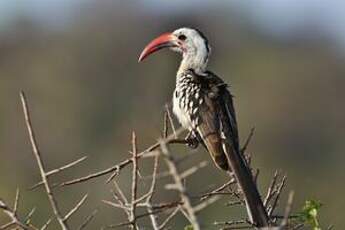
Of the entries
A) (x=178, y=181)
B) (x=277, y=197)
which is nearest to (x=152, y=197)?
(x=277, y=197)

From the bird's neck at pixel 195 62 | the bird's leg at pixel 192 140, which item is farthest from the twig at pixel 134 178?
the bird's neck at pixel 195 62

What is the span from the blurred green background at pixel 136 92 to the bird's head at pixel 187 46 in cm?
1232

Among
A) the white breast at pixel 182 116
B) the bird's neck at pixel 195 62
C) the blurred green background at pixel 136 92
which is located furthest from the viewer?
the blurred green background at pixel 136 92

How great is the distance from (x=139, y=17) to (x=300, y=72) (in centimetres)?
743

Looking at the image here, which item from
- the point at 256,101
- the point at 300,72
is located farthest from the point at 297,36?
the point at 256,101

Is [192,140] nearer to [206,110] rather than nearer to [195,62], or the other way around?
[206,110]

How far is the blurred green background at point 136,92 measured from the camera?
2553 centimetres

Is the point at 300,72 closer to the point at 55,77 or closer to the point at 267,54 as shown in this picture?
the point at 267,54

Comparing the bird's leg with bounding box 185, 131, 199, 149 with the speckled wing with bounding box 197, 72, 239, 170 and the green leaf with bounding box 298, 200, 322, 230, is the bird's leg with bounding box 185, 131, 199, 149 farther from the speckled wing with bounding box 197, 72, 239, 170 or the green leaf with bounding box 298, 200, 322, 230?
the green leaf with bounding box 298, 200, 322, 230

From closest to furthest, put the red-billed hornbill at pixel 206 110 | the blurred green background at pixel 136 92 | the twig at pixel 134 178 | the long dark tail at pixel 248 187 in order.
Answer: the twig at pixel 134 178 < the long dark tail at pixel 248 187 < the red-billed hornbill at pixel 206 110 < the blurred green background at pixel 136 92

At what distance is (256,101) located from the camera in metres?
33.0

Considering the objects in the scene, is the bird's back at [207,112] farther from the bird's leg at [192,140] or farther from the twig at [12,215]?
the twig at [12,215]

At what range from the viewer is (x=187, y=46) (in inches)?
257

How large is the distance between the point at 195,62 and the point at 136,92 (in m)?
28.0
